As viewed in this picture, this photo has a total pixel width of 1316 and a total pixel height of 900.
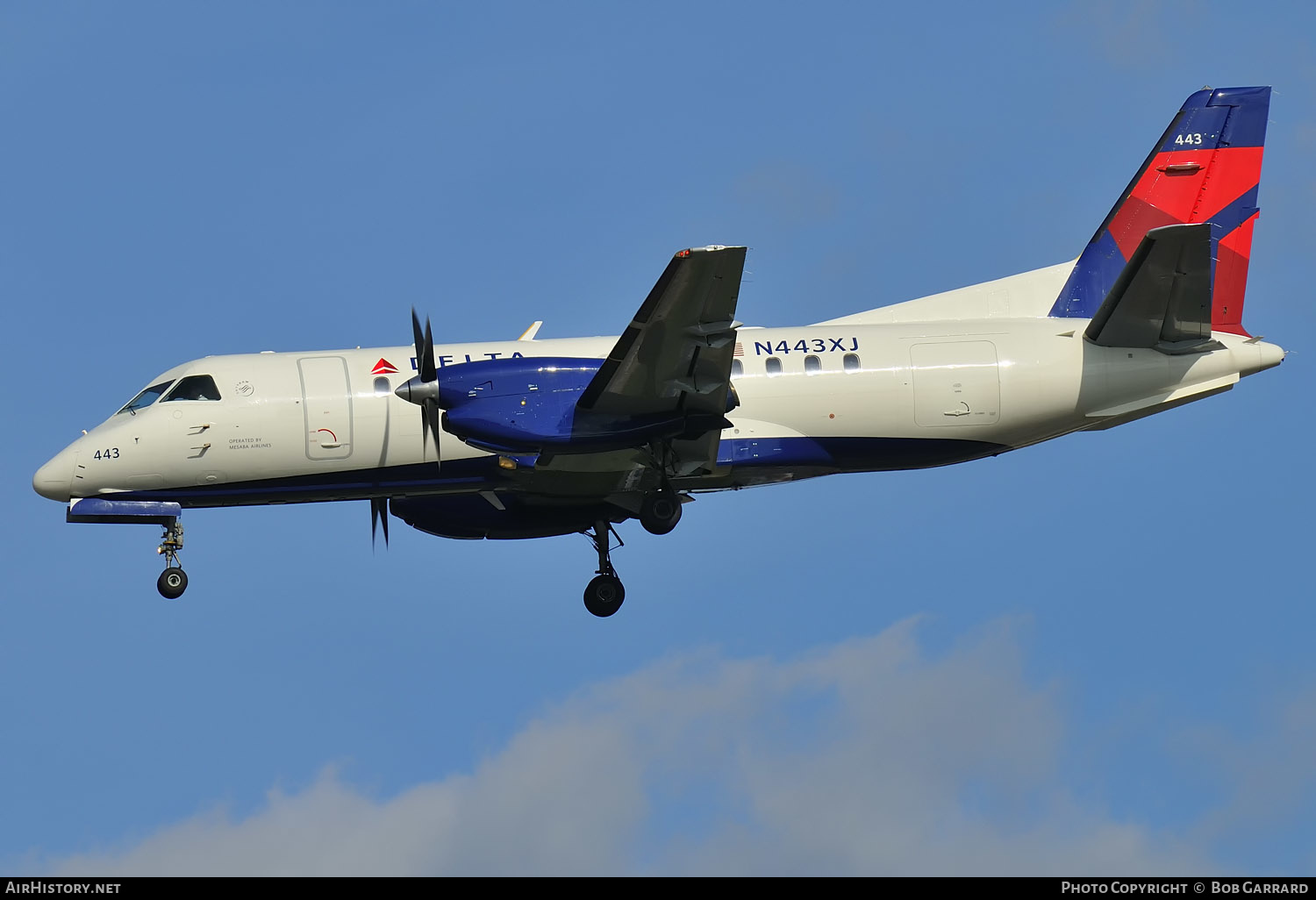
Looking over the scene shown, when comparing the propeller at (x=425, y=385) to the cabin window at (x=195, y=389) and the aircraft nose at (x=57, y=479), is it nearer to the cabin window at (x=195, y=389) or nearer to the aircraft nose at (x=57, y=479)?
the cabin window at (x=195, y=389)

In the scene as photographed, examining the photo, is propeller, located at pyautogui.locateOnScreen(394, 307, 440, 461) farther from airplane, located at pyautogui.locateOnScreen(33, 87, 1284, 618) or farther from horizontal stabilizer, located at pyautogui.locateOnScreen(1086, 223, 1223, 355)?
horizontal stabilizer, located at pyautogui.locateOnScreen(1086, 223, 1223, 355)

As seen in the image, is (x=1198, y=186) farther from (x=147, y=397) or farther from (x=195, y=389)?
(x=147, y=397)

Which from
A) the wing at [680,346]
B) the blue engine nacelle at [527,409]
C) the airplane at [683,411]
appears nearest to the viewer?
the wing at [680,346]

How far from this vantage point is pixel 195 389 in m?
23.5

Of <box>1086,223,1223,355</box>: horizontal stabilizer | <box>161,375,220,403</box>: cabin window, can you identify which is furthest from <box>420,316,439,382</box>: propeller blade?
<box>1086,223,1223,355</box>: horizontal stabilizer

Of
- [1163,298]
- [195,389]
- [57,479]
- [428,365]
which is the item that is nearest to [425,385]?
[428,365]

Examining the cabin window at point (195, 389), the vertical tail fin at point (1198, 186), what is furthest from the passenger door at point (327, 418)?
the vertical tail fin at point (1198, 186)

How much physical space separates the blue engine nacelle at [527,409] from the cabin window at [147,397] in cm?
510

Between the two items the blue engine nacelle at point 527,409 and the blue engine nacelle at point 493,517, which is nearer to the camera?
the blue engine nacelle at point 527,409

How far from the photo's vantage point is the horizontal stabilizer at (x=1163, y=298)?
22.4 meters

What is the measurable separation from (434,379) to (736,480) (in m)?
5.29

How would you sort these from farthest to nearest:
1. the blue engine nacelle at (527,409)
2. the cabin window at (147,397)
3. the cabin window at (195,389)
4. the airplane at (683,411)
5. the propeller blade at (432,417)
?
the cabin window at (147,397)
the cabin window at (195,389)
the airplane at (683,411)
the propeller blade at (432,417)
the blue engine nacelle at (527,409)

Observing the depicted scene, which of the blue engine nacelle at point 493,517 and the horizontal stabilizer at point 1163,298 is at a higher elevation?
the horizontal stabilizer at point 1163,298

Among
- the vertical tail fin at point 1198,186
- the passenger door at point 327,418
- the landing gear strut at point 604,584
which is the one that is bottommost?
the landing gear strut at point 604,584
